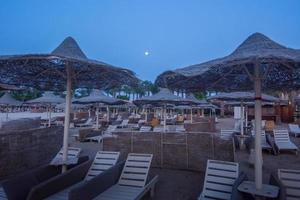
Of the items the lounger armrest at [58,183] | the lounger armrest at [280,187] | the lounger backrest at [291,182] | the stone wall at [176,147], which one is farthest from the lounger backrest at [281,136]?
the lounger armrest at [58,183]

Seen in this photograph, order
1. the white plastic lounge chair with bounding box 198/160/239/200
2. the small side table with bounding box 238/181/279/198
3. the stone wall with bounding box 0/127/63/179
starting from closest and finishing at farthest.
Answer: the small side table with bounding box 238/181/279/198
the white plastic lounge chair with bounding box 198/160/239/200
the stone wall with bounding box 0/127/63/179

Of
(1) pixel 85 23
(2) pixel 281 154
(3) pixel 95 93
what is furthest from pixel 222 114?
(1) pixel 85 23

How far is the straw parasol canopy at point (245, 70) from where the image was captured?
3.61m

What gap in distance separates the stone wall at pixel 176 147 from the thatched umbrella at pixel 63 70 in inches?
82.2

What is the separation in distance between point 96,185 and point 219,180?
7.24 feet

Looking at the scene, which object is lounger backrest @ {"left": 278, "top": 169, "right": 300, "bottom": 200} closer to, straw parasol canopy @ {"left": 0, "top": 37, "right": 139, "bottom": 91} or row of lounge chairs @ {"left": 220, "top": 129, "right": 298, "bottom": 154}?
straw parasol canopy @ {"left": 0, "top": 37, "right": 139, "bottom": 91}

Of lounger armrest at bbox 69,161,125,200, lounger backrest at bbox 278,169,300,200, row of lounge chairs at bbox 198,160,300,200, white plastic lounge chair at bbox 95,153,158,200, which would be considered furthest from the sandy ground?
lounger backrest at bbox 278,169,300,200

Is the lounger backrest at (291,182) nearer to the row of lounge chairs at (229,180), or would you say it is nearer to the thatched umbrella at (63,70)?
the row of lounge chairs at (229,180)

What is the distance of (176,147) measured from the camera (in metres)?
7.84

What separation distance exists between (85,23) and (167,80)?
17789 cm

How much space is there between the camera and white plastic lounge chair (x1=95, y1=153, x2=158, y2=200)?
4.76 meters

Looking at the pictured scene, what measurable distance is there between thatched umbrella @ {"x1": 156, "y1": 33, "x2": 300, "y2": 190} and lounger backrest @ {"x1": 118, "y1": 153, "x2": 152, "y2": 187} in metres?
1.74

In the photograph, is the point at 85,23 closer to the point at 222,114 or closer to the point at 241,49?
the point at 222,114

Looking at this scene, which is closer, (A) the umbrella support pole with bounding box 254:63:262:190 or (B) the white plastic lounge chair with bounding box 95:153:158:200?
(A) the umbrella support pole with bounding box 254:63:262:190
